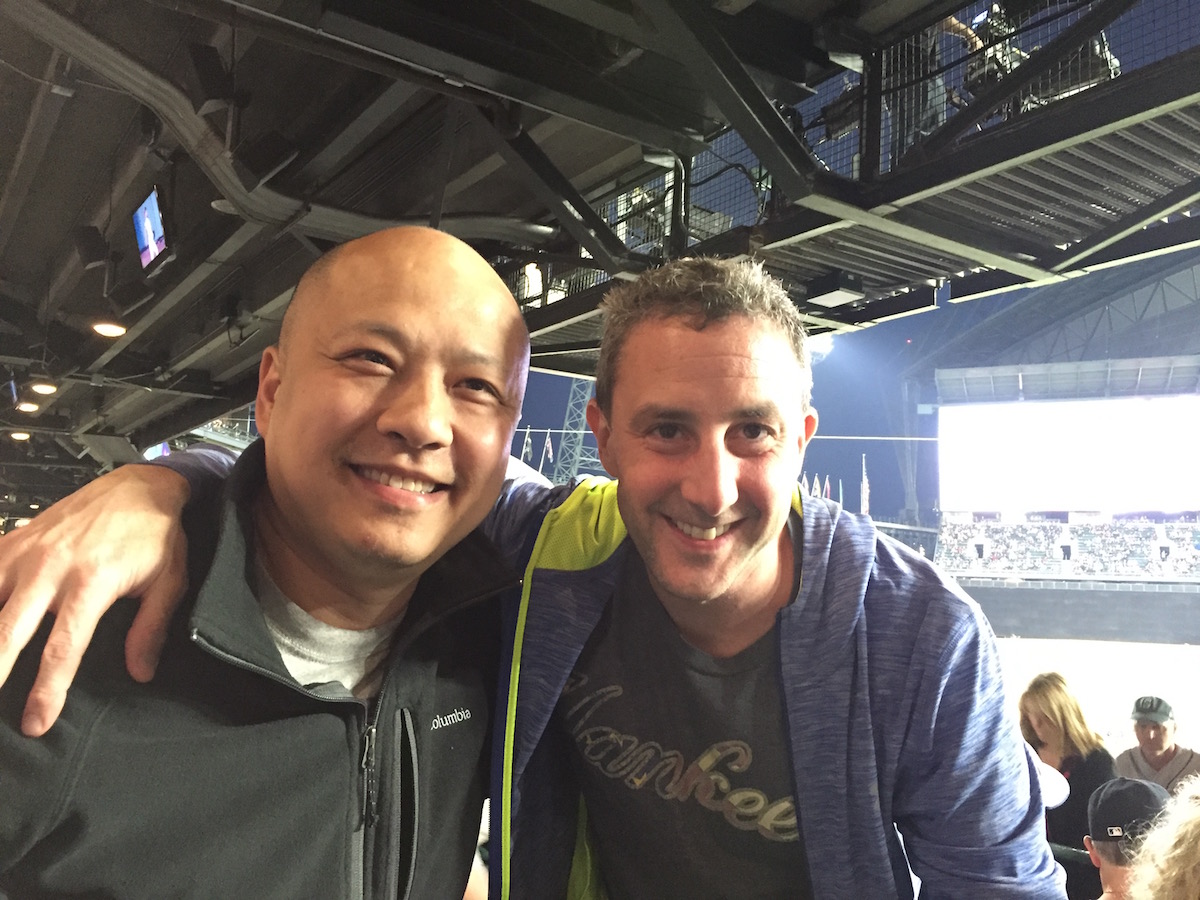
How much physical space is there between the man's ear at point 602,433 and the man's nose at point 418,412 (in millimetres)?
343

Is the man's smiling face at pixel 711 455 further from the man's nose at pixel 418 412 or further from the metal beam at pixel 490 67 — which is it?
the metal beam at pixel 490 67

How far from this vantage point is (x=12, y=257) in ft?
18.1

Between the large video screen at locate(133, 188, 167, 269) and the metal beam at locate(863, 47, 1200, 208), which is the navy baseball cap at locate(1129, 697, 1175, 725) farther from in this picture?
the large video screen at locate(133, 188, 167, 269)

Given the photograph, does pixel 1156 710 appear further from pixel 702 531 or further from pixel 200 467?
pixel 200 467

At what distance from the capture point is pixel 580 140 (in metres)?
3.40

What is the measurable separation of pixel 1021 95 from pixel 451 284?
1889mm

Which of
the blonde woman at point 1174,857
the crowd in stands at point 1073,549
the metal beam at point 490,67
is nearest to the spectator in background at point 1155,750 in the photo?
the blonde woman at point 1174,857

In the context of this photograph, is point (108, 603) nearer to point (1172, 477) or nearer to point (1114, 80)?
point (1114, 80)

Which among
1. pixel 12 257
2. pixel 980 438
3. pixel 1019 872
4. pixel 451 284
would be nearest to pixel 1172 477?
pixel 980 438

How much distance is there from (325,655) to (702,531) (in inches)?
23.4

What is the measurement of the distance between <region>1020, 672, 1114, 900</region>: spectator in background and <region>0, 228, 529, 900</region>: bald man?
3.24 metres

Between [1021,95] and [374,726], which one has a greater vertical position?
[1021,95]

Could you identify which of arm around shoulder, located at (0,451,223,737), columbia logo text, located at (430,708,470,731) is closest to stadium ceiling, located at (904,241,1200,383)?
columbia logo text, located at (430,708,470,731)

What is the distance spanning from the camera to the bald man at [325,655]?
3.16 feet
